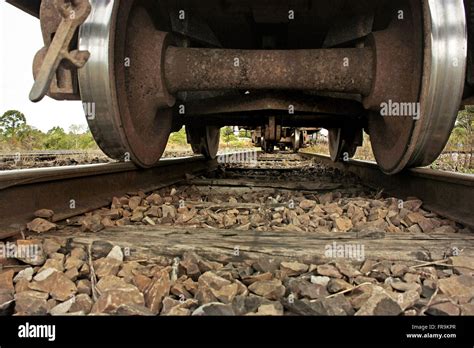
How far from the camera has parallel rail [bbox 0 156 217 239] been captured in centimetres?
162

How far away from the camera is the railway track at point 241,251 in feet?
3.47

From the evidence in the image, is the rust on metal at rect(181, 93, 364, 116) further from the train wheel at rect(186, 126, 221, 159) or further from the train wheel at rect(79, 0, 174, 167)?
the train wheel at rect(186, 126, 221, 159)

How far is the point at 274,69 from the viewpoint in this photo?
2.39 meters

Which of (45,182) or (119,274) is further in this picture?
(45,182)

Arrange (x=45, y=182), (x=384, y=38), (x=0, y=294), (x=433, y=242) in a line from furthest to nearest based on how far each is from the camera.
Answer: (x=384, y=38)
(x=45, y=182)
(x=433, y=242)
(x=0, y=294)

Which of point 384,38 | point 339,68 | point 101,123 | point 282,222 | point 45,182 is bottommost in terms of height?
point 282,222

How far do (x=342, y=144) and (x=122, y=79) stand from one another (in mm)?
3261

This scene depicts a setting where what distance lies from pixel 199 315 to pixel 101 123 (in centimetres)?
142

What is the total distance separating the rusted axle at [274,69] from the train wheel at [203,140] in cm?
199

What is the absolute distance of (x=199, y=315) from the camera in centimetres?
96

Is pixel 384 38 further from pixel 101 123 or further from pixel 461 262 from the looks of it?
pixel 101 123
